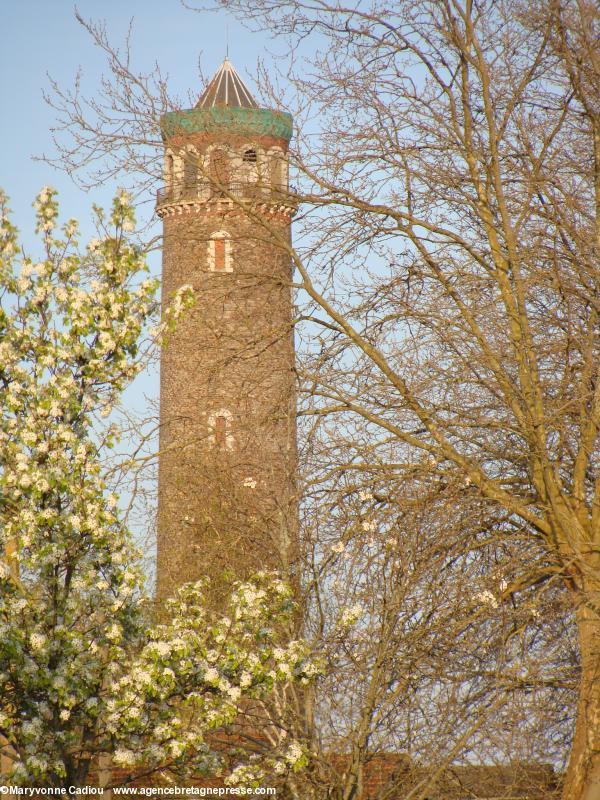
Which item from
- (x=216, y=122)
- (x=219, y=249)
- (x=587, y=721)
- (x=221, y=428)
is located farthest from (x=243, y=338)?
(x=587, y=721)

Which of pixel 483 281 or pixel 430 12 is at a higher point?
pixel 430 12

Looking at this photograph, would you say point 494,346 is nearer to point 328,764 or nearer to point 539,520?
point 539,520

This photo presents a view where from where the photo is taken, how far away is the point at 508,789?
9281 mm

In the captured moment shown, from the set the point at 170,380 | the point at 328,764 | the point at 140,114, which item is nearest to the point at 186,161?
the point at 140,114

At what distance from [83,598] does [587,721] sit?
137 inches

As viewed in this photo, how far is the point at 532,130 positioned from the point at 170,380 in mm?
25109

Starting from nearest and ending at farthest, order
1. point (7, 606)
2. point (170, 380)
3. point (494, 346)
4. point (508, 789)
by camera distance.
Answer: point (7, 606) < point (508, 789) < point (494, 346) < point (170, 380)

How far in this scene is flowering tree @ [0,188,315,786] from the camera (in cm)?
843

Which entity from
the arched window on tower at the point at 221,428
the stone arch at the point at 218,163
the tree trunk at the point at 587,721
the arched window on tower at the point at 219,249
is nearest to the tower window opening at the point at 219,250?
the arched window on tower at the point at 219,249

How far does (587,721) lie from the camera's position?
908 centimetres

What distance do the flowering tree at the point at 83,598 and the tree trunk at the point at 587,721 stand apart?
1902mm

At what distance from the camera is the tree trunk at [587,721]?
29.4 feet

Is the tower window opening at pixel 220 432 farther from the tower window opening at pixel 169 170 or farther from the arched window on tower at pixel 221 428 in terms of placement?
the tower window opening at pixel 169 170

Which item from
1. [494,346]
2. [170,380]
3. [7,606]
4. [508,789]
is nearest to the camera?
[7,606]
